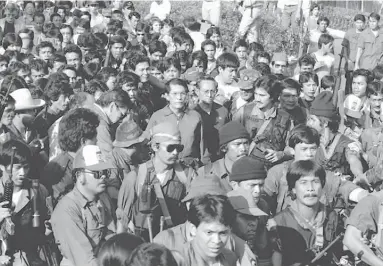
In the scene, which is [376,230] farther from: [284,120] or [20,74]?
[20,74]

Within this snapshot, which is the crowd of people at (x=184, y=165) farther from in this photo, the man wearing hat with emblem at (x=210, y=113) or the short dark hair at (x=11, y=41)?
the short dark hair at (x=11, y=41)

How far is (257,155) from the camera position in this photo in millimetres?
8586

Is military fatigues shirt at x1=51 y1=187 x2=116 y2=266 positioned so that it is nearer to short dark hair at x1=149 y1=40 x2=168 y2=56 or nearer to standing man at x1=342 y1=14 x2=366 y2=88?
short dark hair at x1=149 y1=40 x2=168 y2=56

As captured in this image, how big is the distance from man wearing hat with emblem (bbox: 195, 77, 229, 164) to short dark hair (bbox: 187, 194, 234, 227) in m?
3.80

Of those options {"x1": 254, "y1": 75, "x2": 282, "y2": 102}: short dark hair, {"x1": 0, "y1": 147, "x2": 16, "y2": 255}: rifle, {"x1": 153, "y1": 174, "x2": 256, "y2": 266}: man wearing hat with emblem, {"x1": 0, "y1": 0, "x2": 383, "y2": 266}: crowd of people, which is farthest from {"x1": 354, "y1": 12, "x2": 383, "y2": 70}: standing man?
{"x1": 0, "y1": 147, "x2": 16, "y2": 255}: rifle

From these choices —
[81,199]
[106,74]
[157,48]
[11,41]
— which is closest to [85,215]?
[81,199]

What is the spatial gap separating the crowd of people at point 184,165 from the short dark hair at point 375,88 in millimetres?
23

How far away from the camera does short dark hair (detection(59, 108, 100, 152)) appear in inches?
288

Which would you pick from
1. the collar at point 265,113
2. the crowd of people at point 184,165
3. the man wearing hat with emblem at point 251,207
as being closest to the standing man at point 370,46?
the crowd of people at point 184,165

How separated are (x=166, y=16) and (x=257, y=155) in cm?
1097

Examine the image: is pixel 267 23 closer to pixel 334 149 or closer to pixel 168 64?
pixel 168 64

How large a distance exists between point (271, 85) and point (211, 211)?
4249mm

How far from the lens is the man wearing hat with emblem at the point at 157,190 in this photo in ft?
21.5

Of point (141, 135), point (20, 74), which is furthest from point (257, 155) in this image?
point (20, 74)
